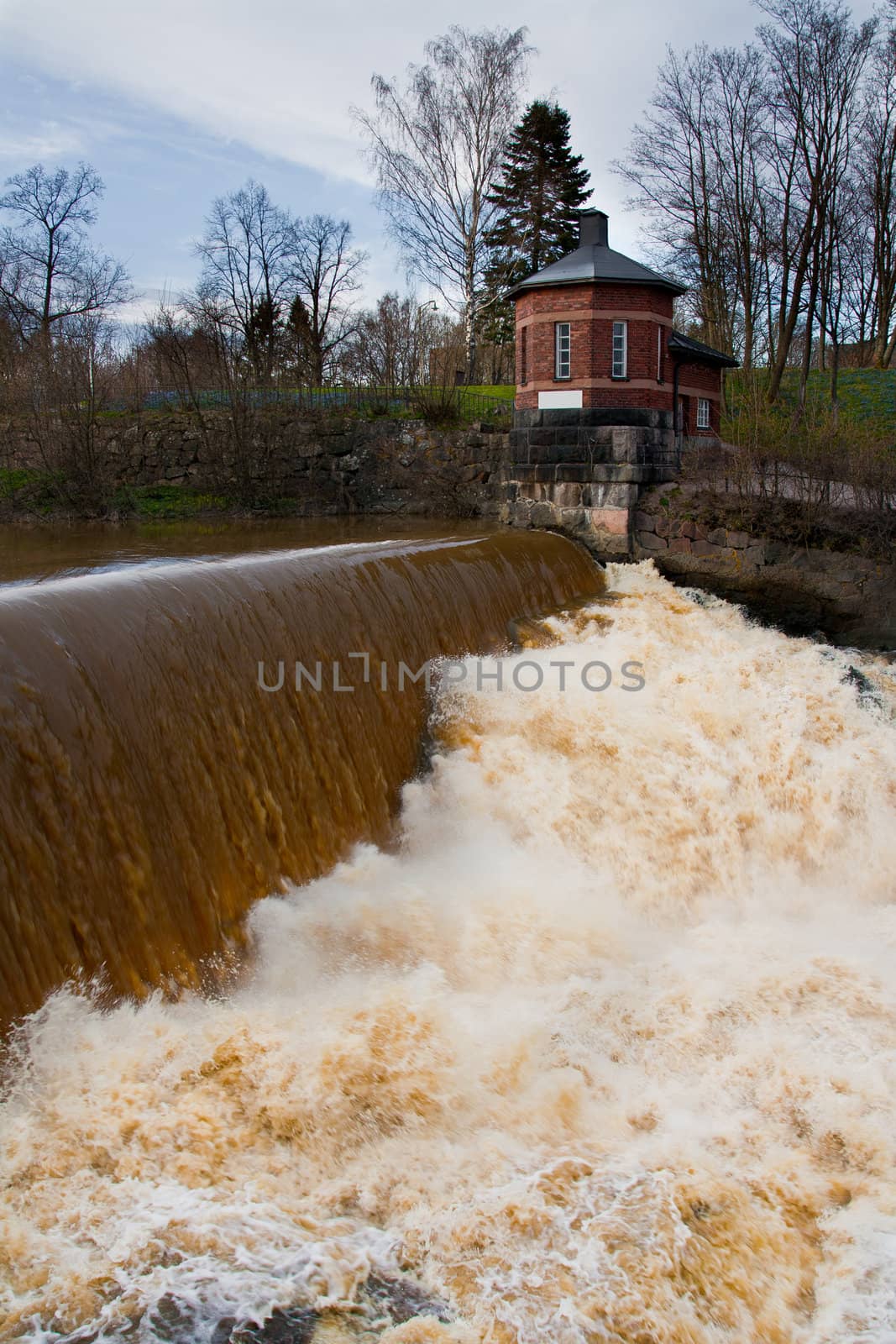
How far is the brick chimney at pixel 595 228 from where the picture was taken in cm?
1644

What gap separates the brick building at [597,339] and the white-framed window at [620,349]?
0.6 inches

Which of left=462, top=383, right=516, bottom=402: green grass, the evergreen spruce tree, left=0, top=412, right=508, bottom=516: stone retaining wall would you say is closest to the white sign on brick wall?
left=0, top=412, right=508, bottom=516: stone retaining wall

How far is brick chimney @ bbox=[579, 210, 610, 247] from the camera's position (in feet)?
53.9

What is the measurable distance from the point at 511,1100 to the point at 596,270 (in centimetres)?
1382

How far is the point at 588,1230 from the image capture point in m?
3.83

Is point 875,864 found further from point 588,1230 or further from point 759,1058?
point 588,1230

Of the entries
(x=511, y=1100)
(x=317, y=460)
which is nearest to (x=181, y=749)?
(x=511, y=1100)

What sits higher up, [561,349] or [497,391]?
[497,391]

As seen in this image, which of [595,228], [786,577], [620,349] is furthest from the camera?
[595,228]

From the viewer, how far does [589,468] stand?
48.9 feet

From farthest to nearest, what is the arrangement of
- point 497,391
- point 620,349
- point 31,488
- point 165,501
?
point 497,391, point 165,501, point 31,488, point 620,349

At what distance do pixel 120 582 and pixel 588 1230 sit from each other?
211 inches

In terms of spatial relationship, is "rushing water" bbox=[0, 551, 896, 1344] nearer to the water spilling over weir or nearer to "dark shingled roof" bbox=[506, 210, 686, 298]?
the water spilling over weir

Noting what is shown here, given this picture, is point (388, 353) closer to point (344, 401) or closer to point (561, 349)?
point (344, 401)
